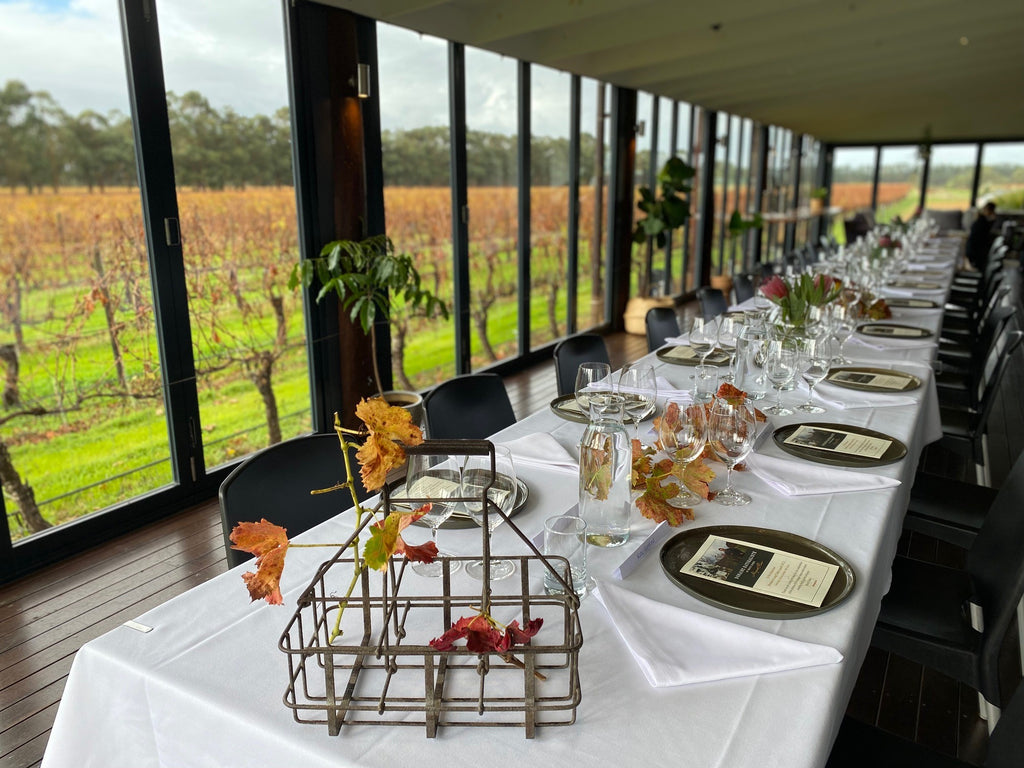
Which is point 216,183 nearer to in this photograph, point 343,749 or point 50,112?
point 50,112

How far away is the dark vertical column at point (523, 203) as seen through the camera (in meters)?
6.26

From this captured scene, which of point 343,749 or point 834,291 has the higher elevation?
point 834,291

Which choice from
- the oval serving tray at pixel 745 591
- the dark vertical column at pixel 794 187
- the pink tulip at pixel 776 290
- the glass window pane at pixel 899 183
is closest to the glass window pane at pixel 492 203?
the pink tulip at pixel 776 290

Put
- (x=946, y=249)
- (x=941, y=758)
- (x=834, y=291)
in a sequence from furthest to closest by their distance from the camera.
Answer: (x=946, y=249) < (x=834, y=291) < (x=941, y=758)

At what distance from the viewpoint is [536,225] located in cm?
675

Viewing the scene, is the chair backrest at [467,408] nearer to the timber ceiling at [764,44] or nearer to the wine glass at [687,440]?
the wine glass at [687,440]

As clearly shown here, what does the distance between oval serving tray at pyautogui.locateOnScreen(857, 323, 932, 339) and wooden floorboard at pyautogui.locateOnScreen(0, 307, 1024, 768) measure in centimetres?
71

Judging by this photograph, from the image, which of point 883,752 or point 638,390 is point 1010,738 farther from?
point 638,390

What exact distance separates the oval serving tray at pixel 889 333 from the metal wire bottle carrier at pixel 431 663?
326cm

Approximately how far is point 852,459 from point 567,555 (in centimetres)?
115

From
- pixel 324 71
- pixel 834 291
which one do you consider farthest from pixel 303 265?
pixel 834 291

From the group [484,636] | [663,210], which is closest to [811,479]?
[484,636]

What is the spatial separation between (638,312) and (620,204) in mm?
1209

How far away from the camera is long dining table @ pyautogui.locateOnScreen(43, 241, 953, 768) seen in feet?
3.28
